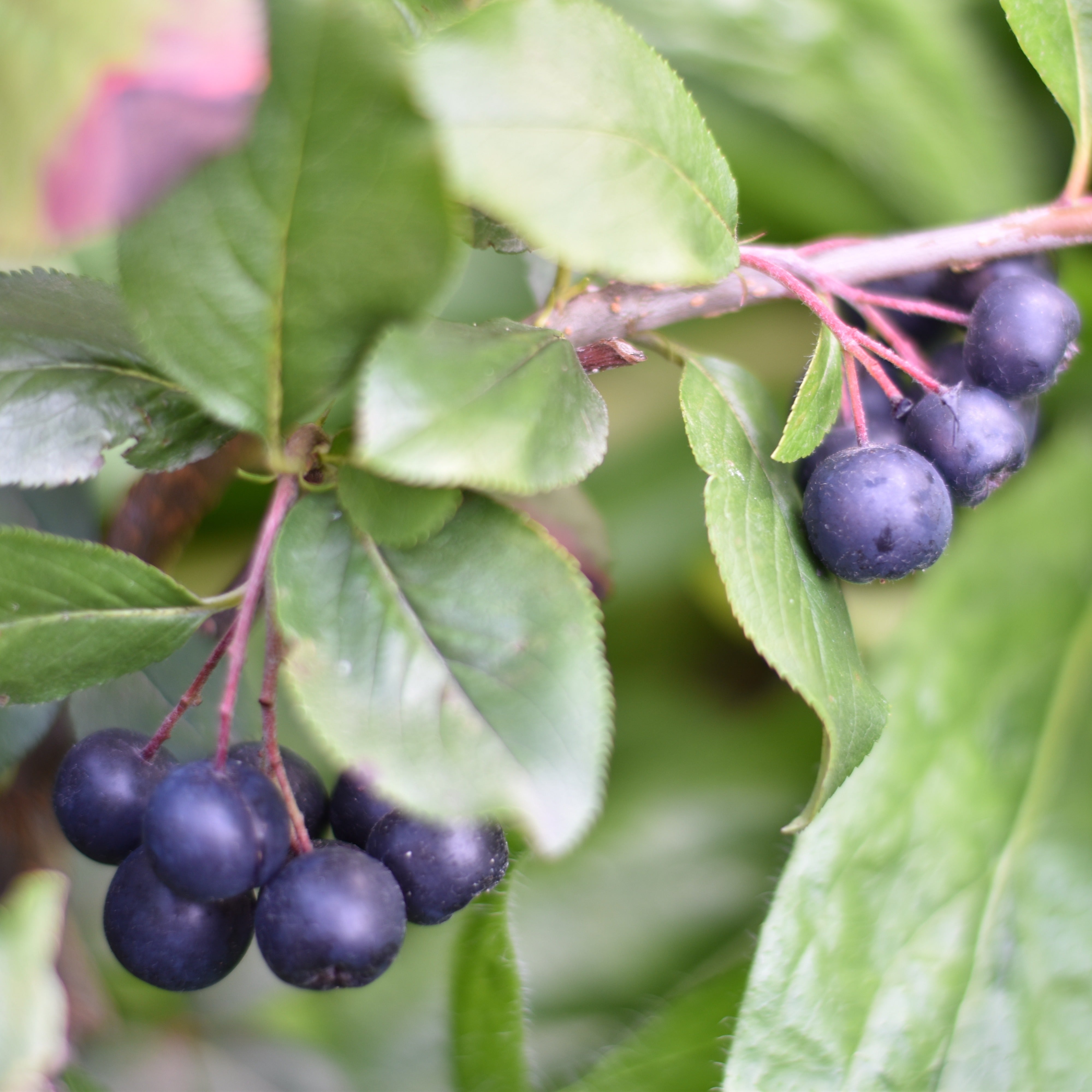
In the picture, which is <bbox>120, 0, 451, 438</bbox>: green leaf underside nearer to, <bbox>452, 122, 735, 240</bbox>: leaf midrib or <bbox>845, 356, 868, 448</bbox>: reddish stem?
<bbox>452, 122, 735, 240</bbox>: leaf midrib

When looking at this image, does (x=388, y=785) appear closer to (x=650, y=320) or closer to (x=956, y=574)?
(x=650, y=320)

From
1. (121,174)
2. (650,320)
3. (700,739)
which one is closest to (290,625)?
(121,174)

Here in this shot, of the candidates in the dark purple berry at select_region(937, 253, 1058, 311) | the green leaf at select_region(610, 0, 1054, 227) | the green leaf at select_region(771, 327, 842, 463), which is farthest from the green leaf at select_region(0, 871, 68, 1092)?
the green leaf at select_region(610, 0, 1054, 227)

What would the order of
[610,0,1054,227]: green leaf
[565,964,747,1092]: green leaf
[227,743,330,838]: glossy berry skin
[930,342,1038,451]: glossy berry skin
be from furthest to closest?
[610,0,1054,227]: green leaf, [565,964,747,1092]: green leaf, [930,342,1038,451]: glossy berry skin, [227,743,330,838]: glossy berry skin

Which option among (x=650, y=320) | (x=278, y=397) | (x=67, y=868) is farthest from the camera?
(x=67, y=868)

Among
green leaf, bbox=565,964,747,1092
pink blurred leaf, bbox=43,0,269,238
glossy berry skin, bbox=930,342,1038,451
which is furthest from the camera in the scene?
green leaf, bbox=565,964,747,1092

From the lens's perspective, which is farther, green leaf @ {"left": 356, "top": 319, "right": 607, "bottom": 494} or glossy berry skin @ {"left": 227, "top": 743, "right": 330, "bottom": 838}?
glossy berry skin @ {"left": 227, "top": 743, "right": 330, "bottom": 838}

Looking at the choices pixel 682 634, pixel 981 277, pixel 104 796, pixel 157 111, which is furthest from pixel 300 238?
pixel 682 634
